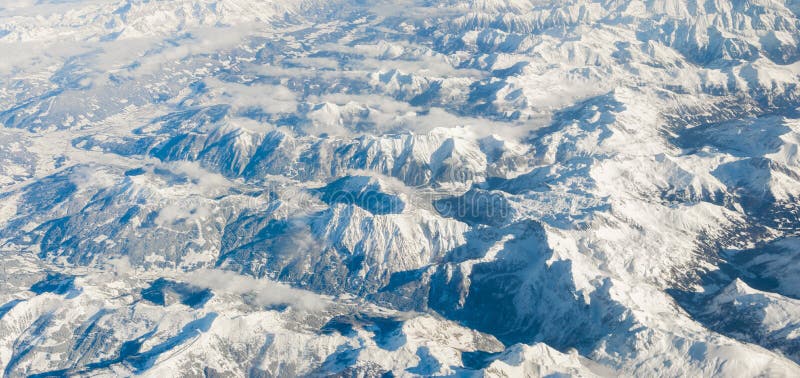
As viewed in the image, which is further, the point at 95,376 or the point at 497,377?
the point at 95,376

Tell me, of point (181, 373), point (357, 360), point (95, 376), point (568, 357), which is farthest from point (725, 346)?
point (95, 376)

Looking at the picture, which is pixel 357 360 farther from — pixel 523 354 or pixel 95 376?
pixel 95 376

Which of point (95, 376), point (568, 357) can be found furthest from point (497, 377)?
point (95, 376)

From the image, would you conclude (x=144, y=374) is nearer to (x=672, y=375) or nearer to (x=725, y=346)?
(x=672, y=375)

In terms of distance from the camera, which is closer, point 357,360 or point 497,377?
point 497,377

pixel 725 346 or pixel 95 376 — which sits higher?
pixel 725 346

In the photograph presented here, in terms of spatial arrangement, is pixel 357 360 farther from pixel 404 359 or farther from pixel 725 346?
pixel 725 346

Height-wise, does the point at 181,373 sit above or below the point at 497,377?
below

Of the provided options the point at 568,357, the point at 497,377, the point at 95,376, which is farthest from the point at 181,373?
the point at 568,357
